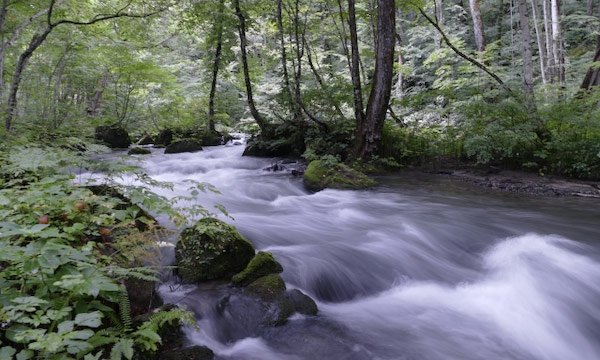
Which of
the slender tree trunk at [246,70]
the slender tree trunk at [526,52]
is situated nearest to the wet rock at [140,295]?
the slender tree trunk at [526,52]

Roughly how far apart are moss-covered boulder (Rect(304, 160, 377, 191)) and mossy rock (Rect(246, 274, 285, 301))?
200 inches

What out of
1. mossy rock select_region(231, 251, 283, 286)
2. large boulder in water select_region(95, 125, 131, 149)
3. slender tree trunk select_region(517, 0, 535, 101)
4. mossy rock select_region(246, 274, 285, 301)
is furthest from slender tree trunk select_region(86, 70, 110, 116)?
mossy rock select_region(246, 274, 285, 301)

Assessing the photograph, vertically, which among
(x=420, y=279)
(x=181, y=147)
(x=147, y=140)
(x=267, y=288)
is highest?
(x=147, y=140)

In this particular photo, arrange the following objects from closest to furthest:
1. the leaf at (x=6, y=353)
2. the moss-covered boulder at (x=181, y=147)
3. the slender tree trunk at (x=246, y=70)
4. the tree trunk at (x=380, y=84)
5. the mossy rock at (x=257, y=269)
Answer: the leaf at (x=6, y=353), the mossy rock at (x=257, y=269), the tree trunk at (x=380, y=84), the slender tree trunk at (x=246, y=70), the moss-covered boulder at (x=181, y=147)

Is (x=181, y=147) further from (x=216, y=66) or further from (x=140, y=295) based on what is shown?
(x=140, y=295)

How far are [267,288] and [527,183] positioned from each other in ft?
22.8

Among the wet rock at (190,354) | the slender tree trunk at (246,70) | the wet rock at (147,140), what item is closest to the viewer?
the wet rock at (190,354)

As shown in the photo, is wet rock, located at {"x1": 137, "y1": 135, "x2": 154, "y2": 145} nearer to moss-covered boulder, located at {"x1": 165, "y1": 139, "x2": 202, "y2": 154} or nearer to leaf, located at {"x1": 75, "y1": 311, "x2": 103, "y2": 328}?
moss-covered boulder, located at {"x1": 165, "y1": 139, "x2": 202, "y2": 154}

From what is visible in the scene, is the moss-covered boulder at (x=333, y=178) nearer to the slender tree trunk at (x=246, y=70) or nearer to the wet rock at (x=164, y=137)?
the slender tree trunk at (x=246, y=70)

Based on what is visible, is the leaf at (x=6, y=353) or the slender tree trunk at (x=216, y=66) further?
the slender tree trunk at (x=216, y=66)

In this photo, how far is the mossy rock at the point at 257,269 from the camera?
12.6 feet

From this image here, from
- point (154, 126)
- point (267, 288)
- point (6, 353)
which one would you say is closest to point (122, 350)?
point (6, 353)

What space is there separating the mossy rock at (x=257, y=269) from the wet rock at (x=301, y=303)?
0.36 meters

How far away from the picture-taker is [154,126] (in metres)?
17.7
